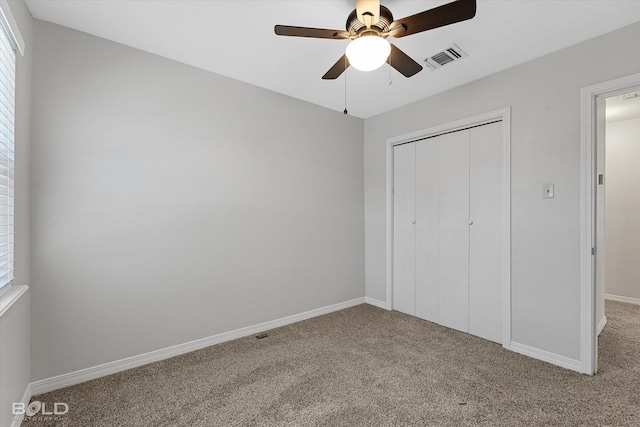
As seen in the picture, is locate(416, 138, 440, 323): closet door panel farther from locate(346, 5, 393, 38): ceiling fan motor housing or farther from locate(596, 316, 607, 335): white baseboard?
locate(346, 5, 393, 38): ceiling fan motor housing

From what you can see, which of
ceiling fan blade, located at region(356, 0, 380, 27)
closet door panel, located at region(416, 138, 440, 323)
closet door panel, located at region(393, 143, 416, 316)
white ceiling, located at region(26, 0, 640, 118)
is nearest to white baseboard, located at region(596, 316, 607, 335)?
closet door panel, located at region(416, 138, 440, 323)

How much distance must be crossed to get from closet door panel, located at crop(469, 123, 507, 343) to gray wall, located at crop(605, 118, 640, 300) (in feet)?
8.60

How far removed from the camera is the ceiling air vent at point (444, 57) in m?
2.44

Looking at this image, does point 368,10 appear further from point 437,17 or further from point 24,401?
point 24,401

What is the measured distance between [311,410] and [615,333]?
10.4 feet

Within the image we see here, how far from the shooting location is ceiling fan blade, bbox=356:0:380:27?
157cm

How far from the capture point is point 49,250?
209 centimetres

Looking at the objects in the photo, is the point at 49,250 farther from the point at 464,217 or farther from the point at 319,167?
the point at 464,217

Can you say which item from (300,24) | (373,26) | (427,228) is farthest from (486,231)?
(300,24)

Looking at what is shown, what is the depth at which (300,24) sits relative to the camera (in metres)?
2.14

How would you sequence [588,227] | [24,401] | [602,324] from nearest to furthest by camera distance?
[24,401] → [588,227] → [602,324]

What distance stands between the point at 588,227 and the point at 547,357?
3.60 ft

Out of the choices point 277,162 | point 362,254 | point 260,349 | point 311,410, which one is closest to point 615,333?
point 362,254

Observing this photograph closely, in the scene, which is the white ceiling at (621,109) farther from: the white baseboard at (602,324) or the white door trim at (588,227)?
the white baseboard at (602,324)
